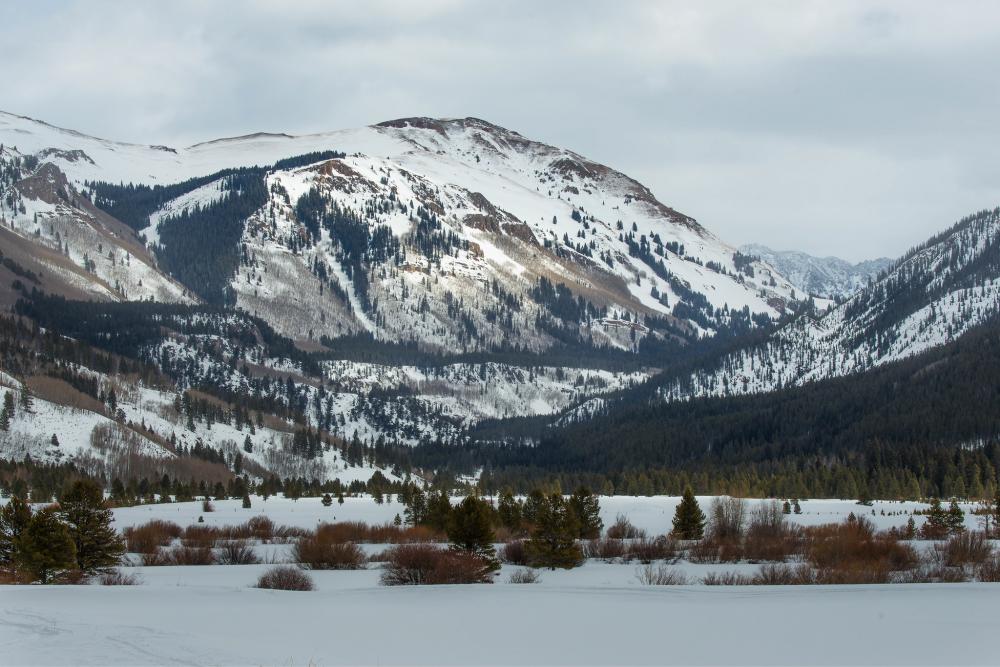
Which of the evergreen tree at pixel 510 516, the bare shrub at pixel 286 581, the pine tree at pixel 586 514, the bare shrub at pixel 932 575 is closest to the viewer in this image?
the bare shrub at pixel 286 581

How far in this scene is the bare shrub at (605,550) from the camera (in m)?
57.8

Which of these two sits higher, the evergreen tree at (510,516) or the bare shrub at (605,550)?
the evergreen tree at (510,516)

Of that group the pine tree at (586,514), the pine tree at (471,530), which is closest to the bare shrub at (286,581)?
the pine tree at (471,530)

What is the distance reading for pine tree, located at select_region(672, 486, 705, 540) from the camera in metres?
65.1

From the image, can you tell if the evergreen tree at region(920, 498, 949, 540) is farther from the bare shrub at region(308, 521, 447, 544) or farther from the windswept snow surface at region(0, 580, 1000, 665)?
the bare shrub at region(308, 521, 447, 544)

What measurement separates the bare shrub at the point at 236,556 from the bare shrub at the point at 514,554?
15.0 metres

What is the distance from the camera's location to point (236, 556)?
5616 cm

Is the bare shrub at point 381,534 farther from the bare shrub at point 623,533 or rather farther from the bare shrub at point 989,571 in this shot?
the bare shrub at point 989,571

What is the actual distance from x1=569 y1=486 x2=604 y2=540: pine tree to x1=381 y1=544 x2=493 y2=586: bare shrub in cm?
2271

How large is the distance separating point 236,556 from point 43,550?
49.7ft

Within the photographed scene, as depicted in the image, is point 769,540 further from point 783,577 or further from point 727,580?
point 727,580

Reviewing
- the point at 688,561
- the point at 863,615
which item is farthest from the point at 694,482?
the point at 863,615

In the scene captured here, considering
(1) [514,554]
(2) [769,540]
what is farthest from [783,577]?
(1) [514,554]

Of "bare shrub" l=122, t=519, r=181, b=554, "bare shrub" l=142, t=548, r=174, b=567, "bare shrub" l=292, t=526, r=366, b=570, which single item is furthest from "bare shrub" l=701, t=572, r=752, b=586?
"bare shrub" l=122, t=519, r=181, b=554
